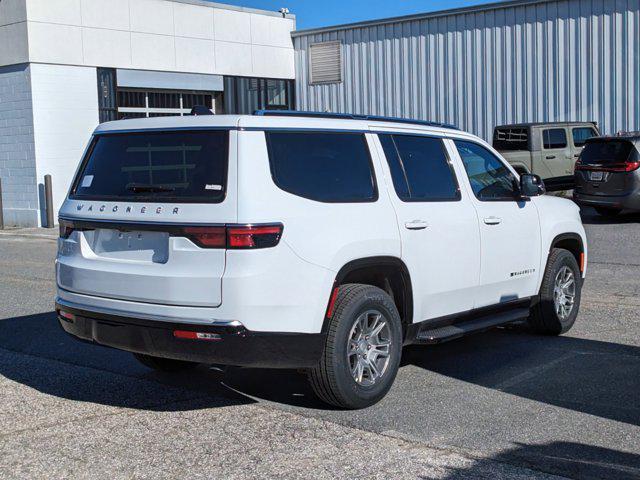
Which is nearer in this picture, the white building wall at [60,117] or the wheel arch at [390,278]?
the wheel arch at [390,278]

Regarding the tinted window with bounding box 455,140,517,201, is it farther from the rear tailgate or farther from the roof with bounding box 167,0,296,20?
the roof with bounding box 167,0,296,20

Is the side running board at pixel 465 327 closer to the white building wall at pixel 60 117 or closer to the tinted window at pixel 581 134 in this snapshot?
the tinted window at pixel 581 134

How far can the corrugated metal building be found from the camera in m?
22.2

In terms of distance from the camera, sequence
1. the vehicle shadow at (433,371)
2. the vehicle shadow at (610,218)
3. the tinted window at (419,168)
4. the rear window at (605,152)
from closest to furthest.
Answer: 1. the vehicle shadow at (433,371)
2. the tinted window at (419,168)
3. the rear window at (605,152)
4. the vehicle shadow at (610,218)

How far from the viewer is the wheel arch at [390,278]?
602cm

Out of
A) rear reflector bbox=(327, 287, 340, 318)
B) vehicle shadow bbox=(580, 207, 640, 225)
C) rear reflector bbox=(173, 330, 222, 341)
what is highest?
rear reflector bbox=(327, 287, 340, 318)

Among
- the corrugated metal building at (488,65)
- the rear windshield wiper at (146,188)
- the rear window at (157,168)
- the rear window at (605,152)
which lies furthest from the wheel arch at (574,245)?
the corrugated metal building at (488,65)

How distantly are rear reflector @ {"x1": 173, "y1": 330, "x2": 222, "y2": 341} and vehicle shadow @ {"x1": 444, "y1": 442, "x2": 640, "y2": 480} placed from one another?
5.05ft

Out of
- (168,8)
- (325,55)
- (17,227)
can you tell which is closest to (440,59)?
(325,55)

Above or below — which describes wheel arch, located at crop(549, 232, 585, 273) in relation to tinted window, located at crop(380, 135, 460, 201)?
below

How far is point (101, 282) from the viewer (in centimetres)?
586

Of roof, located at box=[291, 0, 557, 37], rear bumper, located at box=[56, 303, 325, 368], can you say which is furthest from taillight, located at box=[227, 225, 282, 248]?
roof, located at box=[291, 0, 557, 37]

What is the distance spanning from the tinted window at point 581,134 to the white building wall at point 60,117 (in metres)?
11.3

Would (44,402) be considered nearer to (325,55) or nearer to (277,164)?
(277,164)
